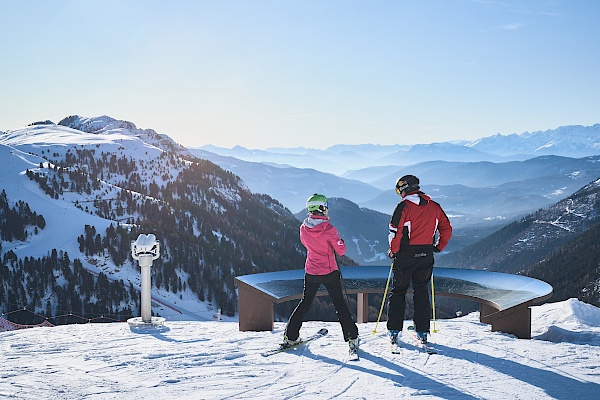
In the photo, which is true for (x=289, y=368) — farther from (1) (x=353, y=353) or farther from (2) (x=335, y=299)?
(2) (x=335, y=299)

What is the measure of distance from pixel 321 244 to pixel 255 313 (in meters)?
3.55

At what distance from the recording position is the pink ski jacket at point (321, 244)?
7.75m

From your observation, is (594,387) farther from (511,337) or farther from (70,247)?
(70,247)

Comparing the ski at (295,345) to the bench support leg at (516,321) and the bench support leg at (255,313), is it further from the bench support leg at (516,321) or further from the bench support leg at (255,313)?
the bench support leg at (516,321)

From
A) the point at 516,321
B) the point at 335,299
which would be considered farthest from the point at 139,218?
the point at 335,299

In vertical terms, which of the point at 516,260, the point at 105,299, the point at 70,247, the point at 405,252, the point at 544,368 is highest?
the point at 405,252

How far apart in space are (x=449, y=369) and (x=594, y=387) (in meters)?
1.73

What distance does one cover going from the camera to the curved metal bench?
948 centimetres

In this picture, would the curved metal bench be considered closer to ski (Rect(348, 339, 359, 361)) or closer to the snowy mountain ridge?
ski (Rect(348, 339, 359, 361))

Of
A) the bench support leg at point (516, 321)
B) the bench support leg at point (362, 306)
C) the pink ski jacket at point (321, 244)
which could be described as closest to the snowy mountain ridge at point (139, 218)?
the bench support leg at point (362, 306)

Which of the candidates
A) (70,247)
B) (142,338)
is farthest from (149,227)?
(142,338)

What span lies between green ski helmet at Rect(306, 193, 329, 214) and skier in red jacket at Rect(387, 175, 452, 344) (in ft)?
3.58

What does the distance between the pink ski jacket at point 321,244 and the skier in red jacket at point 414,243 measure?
0.88 metres

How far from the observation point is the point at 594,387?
20.2 feet
